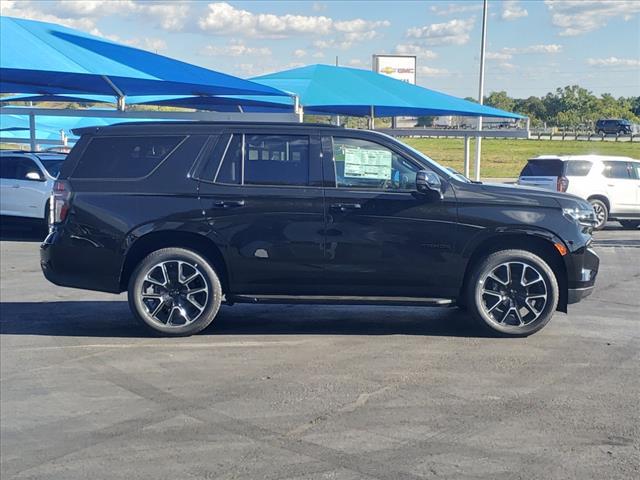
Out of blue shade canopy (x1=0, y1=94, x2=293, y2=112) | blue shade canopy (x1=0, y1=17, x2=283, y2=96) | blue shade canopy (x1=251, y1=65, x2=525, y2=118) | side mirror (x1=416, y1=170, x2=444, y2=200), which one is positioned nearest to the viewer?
side mirror (x1=416, y1=170, x2=444, y2=200)

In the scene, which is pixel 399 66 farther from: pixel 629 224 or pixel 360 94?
pixel 629 224

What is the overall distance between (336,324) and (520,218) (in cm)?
212

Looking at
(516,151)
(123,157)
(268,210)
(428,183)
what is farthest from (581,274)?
(516,151)

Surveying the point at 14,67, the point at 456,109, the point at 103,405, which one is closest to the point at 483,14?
the point at 456,109

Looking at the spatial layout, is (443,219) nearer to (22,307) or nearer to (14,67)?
(22,307)

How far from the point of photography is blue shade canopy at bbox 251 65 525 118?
21.0 metres

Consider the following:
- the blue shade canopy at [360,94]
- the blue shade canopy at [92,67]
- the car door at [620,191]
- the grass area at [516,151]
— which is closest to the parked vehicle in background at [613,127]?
the grass area at [516,151]

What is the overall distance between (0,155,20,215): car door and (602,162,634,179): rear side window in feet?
41.8

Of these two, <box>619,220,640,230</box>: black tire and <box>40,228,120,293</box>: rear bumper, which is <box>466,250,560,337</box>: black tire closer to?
<box>40,228,120,293</box>: rear bumper

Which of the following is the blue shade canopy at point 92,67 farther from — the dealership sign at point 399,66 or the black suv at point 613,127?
the black suv at point 613,127

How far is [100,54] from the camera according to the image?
61.0 feet

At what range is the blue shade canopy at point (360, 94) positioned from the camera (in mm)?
21031

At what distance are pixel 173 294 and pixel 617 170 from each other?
46.8 feet

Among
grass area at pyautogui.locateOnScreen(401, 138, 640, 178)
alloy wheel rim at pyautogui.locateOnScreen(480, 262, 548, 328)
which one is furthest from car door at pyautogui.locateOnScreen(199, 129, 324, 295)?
grass area at pyautogui.locateOnScreen(401, 138, 640, 178)
